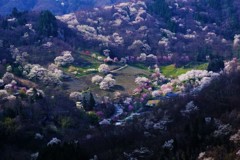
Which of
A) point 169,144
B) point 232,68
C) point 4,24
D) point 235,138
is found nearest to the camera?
point 235,138

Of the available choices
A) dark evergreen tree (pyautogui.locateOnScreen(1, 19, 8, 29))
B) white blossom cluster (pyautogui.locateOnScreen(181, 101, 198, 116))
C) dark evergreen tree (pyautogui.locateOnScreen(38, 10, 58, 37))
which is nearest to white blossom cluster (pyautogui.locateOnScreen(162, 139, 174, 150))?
white blossom cluster (pyautogui.locateOnScreen(181, 101, 198, 116))

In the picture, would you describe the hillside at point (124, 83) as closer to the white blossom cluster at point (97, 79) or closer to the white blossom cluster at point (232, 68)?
the white blossom cluster at point (97, 79)

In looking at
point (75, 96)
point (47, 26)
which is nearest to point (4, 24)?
point (47, 26)

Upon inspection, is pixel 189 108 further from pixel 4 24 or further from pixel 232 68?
pixel 4 24

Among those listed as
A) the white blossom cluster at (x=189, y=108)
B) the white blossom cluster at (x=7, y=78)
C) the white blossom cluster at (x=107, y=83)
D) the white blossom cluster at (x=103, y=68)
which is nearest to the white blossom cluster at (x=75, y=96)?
the white blossom cluster at (x=107, y=83)

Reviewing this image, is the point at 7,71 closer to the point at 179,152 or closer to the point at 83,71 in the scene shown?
the point at 83,71

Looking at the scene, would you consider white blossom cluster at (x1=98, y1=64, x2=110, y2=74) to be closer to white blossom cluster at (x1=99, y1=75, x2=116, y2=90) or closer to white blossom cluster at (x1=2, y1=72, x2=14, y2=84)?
white blossom cluster at (x1=99, y1=75, x2=116, y2=90)

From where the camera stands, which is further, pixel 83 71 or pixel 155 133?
pixel 83 71

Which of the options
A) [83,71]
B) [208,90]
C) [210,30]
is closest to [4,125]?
[208,90]
